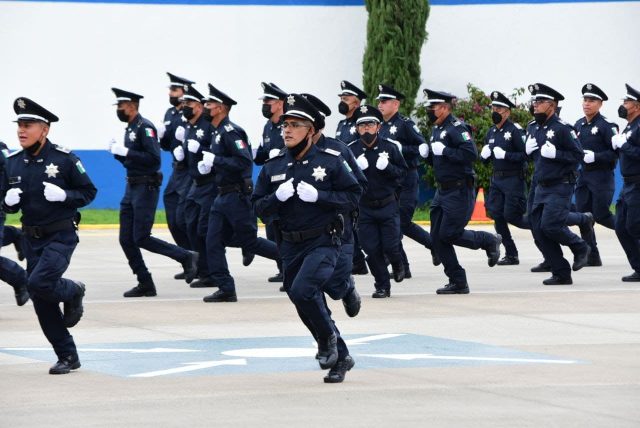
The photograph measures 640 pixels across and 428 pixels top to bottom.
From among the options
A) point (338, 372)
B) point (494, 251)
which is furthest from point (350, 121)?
point (338, 372)

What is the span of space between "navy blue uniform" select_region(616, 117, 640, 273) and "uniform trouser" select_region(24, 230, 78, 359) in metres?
7.98

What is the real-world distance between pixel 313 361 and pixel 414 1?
19.1 metres

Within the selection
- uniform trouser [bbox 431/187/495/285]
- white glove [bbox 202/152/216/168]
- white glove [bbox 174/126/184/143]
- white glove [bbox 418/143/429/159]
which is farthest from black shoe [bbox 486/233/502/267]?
white glove [bbox 174/126/184/143]

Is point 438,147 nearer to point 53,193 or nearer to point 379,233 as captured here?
point 379,233

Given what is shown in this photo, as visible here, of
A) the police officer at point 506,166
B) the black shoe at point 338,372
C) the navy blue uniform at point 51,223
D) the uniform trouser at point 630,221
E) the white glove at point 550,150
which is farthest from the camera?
the police officer at point 506,166

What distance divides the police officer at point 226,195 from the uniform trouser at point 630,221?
4.34m

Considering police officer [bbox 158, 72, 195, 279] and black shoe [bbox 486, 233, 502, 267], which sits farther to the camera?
police officer [bbox 158, 72, 195, 279]

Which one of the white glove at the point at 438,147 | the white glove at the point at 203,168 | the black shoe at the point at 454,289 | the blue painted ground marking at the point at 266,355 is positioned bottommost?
the black shoe at the point at 454,289

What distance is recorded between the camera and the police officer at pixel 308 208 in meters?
10.1

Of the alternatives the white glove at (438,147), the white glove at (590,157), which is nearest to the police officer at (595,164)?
the white glove at (590,157)

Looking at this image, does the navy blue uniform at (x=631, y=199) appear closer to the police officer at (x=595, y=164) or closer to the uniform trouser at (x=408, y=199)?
the police officer at (x=595, y=164)

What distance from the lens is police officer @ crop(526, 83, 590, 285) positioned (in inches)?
643

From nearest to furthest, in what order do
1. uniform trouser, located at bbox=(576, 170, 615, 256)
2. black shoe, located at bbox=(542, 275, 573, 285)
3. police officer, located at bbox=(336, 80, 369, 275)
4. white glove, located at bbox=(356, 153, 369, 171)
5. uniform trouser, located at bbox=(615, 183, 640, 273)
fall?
white glove, located at bbox=(356, 153, 369, 171) < black shoe, located at bbox=(542, 275, 573, 285) < uniform trouser, located at bbox=(615, 183, 640, 273) < police officer, located at bbox=(336, 80, 369, 275) < uniform trouser, located at bbox=(576, 170, 615, 256)

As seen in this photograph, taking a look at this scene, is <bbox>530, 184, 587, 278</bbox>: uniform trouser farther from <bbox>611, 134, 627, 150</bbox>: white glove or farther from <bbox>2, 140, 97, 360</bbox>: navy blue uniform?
<bbox>2, 140, 97, 360</bbox>: navy blue uniform
